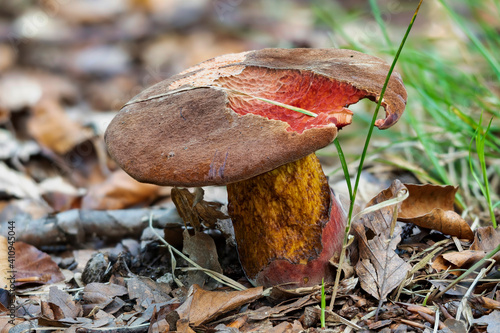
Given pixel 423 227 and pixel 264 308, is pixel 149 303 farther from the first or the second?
pixel 423 227

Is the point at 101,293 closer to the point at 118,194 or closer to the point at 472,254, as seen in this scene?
the point at 118,194

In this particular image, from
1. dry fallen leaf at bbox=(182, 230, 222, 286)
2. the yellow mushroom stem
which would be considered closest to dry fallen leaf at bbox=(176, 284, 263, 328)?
the yellow mushroom stem

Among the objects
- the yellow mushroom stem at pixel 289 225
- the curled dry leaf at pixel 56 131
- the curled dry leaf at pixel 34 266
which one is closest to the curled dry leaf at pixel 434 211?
the yellow mushroom stem at pixel 289 225

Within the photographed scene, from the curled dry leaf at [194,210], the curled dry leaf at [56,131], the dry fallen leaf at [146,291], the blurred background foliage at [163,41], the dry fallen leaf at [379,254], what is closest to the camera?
the dry fallen leaf at [379,254]

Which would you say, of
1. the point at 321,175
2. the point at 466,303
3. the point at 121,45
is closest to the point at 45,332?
the point at 321,175

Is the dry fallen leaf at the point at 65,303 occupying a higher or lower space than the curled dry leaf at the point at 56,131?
lower

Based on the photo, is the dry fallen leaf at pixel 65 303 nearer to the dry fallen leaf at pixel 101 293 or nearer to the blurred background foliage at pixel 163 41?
the dry fallen leaf at pixel 101 293
